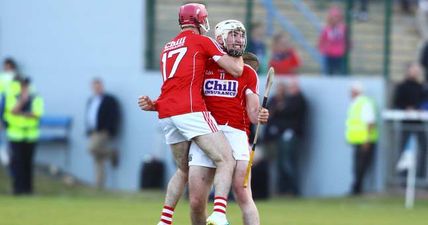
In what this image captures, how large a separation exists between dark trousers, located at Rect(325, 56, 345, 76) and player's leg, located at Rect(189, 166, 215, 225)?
42.2 feet

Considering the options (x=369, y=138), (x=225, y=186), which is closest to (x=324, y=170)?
(x=369, y=138)

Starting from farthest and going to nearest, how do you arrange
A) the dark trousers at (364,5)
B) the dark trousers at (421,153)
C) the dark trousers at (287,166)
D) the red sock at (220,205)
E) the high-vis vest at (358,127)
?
the dark trousers at (287,166) → the dark trousers at (364,5) → the high-vis vest at (358,127) → the dark trousers at (421,153) → the red sock at (220,205)

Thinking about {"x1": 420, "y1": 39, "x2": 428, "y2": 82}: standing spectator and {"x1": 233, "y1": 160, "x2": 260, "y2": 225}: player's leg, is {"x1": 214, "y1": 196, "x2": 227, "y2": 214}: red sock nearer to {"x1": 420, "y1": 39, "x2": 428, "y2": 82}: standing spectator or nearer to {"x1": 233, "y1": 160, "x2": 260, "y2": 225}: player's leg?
{"x1": 233, "y1": 160, "x2": 260, "y2": 225}: player's leg

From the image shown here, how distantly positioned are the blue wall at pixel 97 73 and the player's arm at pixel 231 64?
1307cm

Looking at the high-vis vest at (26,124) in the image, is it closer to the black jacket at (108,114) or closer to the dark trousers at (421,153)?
the black jacket at (108,114)

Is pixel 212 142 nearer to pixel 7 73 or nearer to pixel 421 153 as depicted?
pixel 421 153

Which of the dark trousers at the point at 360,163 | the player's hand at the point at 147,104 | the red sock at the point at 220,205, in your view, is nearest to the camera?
the red sock at the point at 220,205

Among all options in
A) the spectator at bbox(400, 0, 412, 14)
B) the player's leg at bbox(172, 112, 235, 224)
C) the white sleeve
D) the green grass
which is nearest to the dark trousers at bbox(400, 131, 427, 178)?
the green grass

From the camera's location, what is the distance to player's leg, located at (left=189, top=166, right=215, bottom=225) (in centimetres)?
1308

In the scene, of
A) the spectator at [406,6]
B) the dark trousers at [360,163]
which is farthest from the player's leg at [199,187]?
the spectator at [406,6]

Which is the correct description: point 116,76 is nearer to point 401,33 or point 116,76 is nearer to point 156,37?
point 156,37

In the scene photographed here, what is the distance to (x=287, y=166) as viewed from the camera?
1021 inches

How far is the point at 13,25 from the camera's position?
28.8 meters

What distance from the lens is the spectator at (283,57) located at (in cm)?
2584
